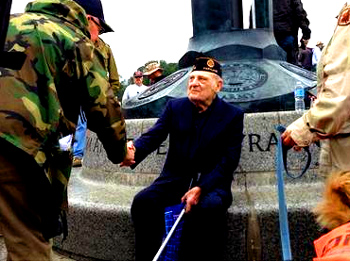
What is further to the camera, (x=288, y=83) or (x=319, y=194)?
(x=288, y=83)

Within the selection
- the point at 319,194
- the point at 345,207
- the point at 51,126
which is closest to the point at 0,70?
the point at 51,126

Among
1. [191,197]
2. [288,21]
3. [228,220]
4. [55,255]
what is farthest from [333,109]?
[288,21]

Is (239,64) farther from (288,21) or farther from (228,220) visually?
(288,21)

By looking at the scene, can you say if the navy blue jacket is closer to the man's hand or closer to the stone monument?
the man's hand

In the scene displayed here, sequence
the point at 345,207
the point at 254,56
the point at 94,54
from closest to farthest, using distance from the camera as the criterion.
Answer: the point at 345,207, the point at 94,54, the point at 254,56

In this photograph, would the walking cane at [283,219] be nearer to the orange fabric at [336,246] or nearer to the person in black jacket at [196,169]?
the orange fabric at [336,246]

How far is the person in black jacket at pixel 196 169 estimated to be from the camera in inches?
161

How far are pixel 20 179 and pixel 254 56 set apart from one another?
4557 millimetres

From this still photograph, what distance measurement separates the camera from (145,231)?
13.8ft

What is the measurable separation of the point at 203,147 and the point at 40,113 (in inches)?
74.4

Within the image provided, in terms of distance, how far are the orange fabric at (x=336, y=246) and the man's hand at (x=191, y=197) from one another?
5.98 ft

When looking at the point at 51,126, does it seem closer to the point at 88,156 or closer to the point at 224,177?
the point at 224,177

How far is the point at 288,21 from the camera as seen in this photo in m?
9.41

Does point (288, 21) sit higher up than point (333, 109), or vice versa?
point (333, 109)
